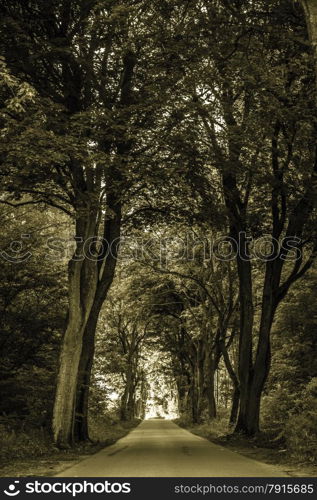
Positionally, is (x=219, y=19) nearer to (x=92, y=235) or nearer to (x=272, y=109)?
(x=272, y=109)

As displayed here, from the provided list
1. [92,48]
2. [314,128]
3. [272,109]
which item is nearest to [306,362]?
[314,128]

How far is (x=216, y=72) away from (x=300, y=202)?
539 cm

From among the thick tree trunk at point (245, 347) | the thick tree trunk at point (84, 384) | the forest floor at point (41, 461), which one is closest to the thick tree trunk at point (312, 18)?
the forest floor at point (41, 461)

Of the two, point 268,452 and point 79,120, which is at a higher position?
point 79,120

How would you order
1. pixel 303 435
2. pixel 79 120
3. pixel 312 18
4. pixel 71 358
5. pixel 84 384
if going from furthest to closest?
pixel 84 384
pixel 71 358
pixel 79 120
pixel 303 435
pixel 312 18

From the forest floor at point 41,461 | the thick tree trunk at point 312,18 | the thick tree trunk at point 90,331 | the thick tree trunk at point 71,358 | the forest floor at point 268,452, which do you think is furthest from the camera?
the thick tree trunk at point 90,331

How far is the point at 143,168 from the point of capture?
52.2 ft

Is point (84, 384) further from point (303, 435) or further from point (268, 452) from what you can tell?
point (303, 435)

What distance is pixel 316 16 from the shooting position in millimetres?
9289

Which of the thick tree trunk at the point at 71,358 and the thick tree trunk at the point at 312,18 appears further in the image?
the thick tree trunk at the point at 71,358

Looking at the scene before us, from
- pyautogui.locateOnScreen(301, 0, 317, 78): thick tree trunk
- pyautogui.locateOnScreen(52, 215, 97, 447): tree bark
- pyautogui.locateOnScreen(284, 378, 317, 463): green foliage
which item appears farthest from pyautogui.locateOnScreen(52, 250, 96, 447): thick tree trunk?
pyautogui.locateOnScreen(301, 0, 317, 78): thick tree trunk

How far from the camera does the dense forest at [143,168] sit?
13844mm

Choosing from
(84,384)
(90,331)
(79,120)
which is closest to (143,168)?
(79,120)

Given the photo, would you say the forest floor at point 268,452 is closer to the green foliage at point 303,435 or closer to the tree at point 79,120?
the green foliage at point 303,435
